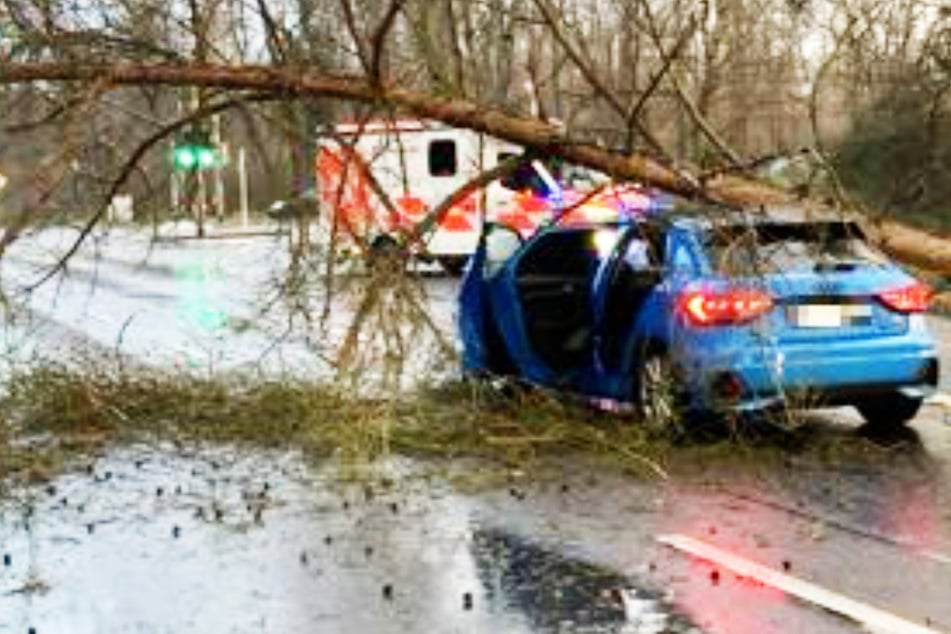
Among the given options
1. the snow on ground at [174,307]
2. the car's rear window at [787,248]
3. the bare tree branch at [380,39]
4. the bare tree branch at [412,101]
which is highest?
the bare tree branch at [380,39]

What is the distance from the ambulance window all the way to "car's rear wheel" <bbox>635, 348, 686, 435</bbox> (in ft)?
62.5

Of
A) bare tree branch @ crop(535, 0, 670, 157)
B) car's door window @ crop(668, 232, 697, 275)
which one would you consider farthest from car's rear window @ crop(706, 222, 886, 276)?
bare tree branch @ crop(535, 0, 670, 157)

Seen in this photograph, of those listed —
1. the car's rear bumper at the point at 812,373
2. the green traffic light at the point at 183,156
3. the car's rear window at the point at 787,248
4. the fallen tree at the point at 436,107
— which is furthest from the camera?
the car's rear bumper at the point at 812,373

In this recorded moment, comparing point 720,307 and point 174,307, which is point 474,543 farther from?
point 174,307

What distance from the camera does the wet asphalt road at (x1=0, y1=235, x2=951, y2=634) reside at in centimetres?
853

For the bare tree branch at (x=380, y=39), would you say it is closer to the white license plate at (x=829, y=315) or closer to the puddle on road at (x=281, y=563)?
the puddle on road at (x=281, y=563)

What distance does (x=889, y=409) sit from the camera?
13.1 meters

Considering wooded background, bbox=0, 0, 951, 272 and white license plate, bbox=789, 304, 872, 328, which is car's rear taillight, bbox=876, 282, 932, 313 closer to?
white license plate, bbox=789, 304, 872, 328

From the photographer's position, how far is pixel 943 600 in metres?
8.46

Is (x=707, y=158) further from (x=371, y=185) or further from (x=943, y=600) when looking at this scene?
(x=943, y=600)

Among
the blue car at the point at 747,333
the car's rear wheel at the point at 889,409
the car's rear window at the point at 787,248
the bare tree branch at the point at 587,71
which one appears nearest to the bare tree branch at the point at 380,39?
the bare tree branch at the point at 587,71

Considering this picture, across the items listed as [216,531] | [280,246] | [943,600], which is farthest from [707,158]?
[216,531]

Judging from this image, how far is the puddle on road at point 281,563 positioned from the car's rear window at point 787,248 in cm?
153

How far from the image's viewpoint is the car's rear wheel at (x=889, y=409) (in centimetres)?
1298
